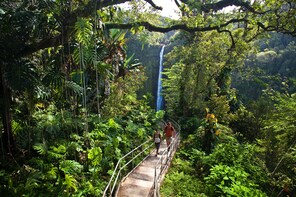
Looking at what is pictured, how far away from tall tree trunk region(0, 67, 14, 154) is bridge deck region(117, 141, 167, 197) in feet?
11.4

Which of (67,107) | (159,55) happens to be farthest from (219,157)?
(159,55)

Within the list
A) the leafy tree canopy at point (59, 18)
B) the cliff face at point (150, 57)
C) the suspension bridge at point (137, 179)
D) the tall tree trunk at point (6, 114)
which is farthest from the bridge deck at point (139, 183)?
the cliff face at point (150, 57)

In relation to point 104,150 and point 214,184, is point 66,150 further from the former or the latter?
point 214,184

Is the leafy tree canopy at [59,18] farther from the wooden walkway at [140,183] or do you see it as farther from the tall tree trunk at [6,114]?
the wooden walkway at [140,183]

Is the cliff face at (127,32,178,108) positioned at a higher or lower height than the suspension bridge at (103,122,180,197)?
higher

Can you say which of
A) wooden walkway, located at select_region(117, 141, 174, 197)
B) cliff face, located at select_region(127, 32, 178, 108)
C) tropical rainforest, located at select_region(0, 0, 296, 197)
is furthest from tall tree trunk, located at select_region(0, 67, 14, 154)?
cliff face, located at select_region(127, 32, 178, 108)

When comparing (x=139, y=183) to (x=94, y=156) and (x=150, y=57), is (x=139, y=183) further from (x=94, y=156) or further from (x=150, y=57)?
(x=150, y=57)

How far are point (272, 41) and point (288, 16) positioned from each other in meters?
37.6

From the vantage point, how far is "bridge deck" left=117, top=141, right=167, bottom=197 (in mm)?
7581

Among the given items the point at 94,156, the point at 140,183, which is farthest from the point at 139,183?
the point at 94,156

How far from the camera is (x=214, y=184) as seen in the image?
29.6ft

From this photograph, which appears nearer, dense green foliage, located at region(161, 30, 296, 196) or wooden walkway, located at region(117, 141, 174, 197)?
wooden walkway, located at region(117, 141, 174, 197)

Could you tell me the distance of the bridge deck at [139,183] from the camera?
758 cm

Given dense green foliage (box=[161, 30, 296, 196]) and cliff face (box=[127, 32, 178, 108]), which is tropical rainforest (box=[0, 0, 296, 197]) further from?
cliff face (box=[127, 32, 178, 108])
